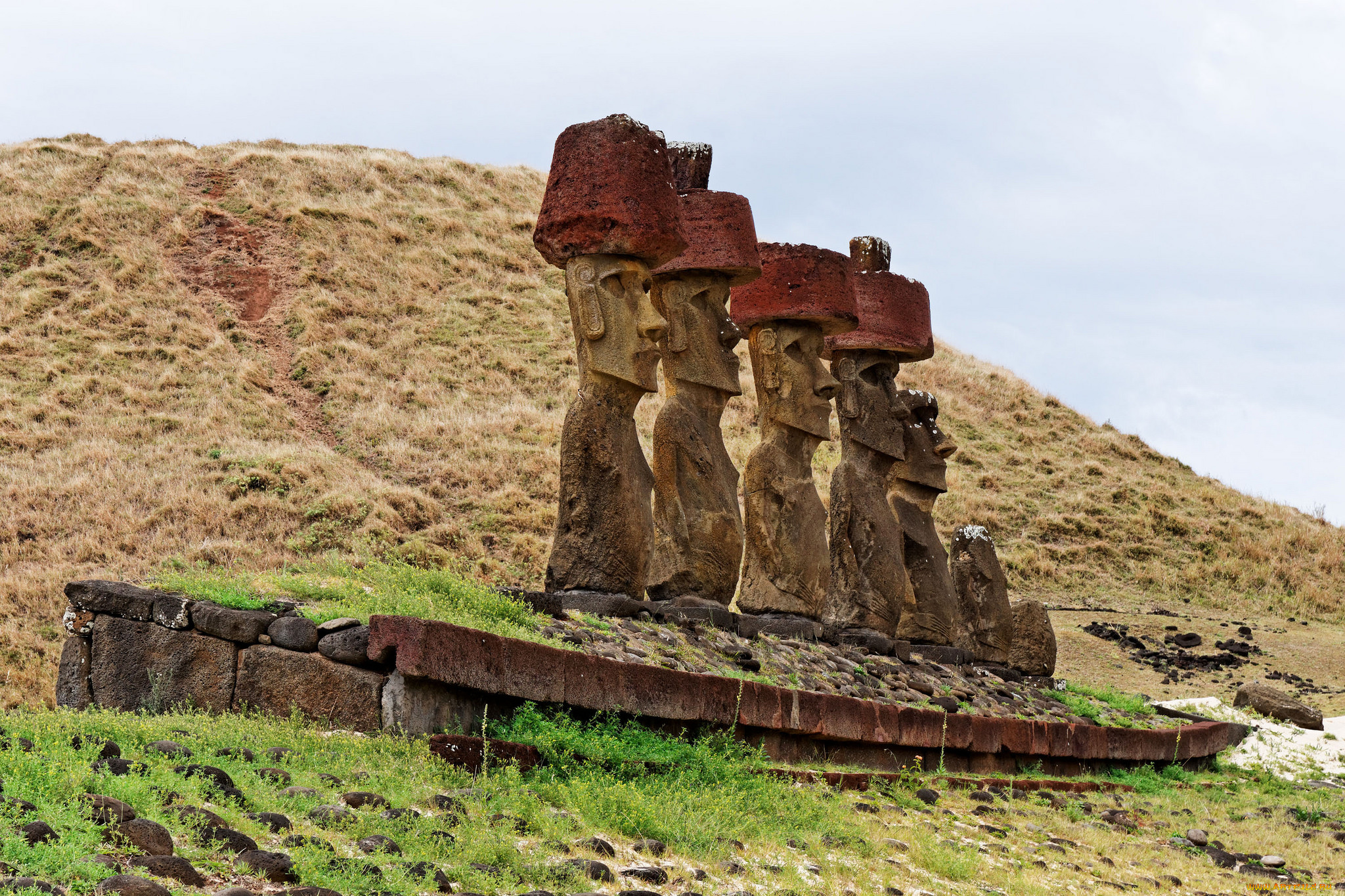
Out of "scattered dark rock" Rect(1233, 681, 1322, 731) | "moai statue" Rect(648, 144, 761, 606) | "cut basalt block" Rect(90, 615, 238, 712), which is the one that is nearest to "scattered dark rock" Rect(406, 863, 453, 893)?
"cut basalt block" Rect(90, 615, 238, 712)

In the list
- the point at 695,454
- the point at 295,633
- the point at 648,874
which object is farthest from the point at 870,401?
the point at 648,874

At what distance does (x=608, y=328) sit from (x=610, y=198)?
808mm

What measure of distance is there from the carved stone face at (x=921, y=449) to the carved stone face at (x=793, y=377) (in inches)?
57.2

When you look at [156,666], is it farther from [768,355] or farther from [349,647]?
[768,355]

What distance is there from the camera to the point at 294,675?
18.6 ft

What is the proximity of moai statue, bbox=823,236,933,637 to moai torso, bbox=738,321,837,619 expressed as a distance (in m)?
0.46

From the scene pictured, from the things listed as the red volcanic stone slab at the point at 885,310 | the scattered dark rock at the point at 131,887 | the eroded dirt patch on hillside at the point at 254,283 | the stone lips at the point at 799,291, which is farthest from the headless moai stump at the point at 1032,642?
the eroded dirt patch on hillside at the point at 254,283

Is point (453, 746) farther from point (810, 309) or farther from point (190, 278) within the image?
point (190, 278)

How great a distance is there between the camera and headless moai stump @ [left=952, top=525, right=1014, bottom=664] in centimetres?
1255

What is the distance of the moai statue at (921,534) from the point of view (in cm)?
1181

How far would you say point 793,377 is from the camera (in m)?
10.6

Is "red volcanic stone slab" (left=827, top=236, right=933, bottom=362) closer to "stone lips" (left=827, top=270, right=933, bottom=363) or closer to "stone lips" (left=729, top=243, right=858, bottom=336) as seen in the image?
"stone lips" (left=827, top=270, right=933, bottom=363)

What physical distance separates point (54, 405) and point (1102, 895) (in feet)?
59.0

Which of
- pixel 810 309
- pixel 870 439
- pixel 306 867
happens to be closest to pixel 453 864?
pixel 306 867
